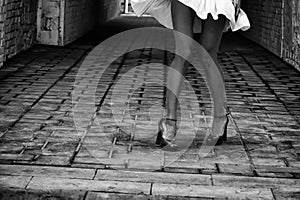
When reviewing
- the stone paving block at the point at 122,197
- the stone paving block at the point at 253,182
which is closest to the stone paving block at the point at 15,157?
the stone paving block at the point at 122,197

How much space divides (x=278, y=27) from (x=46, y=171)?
21.8ft

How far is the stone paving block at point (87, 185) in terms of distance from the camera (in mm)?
2795

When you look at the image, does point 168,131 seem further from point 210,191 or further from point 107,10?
point 107,10

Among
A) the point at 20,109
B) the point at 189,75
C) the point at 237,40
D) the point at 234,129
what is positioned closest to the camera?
the point at 234,129

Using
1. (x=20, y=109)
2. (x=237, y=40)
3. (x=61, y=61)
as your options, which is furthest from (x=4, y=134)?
(x=237, y=40)

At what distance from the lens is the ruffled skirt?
333cm

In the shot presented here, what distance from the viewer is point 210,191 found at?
2.82 meters

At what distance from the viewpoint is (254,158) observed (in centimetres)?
342

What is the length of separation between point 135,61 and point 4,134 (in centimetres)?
385

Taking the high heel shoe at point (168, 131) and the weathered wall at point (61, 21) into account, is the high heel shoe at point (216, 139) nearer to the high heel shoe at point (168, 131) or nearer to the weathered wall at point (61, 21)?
the high heel shoe at point (168, 131)

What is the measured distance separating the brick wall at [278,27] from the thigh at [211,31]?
3878 mm

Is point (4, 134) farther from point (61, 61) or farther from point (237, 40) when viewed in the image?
point (237, 40)

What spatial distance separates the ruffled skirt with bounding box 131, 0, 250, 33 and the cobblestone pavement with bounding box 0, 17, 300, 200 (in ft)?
2.28

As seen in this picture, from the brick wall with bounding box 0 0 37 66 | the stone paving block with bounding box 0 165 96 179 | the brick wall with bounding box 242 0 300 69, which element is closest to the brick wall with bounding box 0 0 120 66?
the brick wall with bounding box 0 0 37 66
